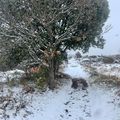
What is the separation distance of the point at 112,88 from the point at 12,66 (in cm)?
599

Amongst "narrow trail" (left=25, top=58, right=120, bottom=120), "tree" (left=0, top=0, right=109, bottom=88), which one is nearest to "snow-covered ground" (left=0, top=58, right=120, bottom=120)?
"narrow trail" (left=25, top=58, right=120, bottom=120)

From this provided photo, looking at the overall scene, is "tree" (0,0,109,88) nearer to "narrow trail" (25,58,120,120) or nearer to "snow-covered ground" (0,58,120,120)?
"narrow trail" (25,58,120,120)

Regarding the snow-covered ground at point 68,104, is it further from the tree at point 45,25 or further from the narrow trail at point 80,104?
the tree at point 45,25

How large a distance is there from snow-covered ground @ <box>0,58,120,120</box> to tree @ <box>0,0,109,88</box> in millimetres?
1414

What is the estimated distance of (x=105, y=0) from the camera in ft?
73.6

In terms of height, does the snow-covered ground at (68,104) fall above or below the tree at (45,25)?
below

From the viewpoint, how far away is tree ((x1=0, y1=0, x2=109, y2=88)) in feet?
60.9

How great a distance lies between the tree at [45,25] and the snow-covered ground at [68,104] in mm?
1414

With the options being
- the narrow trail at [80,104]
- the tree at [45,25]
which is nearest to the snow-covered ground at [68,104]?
the narrow trail at [80,104]

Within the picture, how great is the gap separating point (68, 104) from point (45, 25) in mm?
4098

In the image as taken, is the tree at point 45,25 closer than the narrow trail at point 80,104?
No

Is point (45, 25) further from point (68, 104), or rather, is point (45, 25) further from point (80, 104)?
point (80, 104)

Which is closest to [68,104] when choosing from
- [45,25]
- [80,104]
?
[80,104]

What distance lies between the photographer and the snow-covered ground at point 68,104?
1570cm
